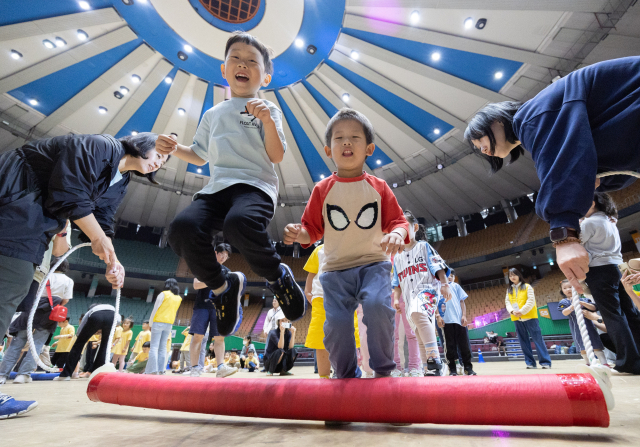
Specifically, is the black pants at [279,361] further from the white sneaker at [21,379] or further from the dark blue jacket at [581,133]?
the dark blue jacket at [581,133]

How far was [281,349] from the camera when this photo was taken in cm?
581

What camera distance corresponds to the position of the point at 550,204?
44.7 inches

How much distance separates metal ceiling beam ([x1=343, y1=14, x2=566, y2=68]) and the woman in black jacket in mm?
8558

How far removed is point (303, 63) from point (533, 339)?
919 cm

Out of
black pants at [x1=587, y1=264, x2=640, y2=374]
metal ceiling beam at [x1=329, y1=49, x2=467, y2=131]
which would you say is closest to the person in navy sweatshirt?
black pants at [x1=587, y1=264, x2=640, y2=374]

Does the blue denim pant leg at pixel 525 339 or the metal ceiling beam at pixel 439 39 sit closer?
the blue denim pant leg at pixel 525 339

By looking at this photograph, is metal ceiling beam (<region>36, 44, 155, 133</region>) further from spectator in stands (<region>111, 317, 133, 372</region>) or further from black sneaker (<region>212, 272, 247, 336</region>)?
black sneaker (<region>212, 272, 247, 336</region>)

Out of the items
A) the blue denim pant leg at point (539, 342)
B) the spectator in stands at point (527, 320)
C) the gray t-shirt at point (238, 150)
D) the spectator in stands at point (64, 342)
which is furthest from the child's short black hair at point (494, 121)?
the spectator in stands at point (64, 342)

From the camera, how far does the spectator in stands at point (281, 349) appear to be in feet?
18.6

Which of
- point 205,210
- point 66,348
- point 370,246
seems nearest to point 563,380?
point 370,246

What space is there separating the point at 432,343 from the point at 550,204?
2313mm

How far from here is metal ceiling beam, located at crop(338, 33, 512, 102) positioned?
892 centimetres

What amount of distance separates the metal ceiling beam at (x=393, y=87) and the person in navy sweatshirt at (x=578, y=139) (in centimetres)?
918

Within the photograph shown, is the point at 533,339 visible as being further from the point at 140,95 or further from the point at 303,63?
the point at 140,95
